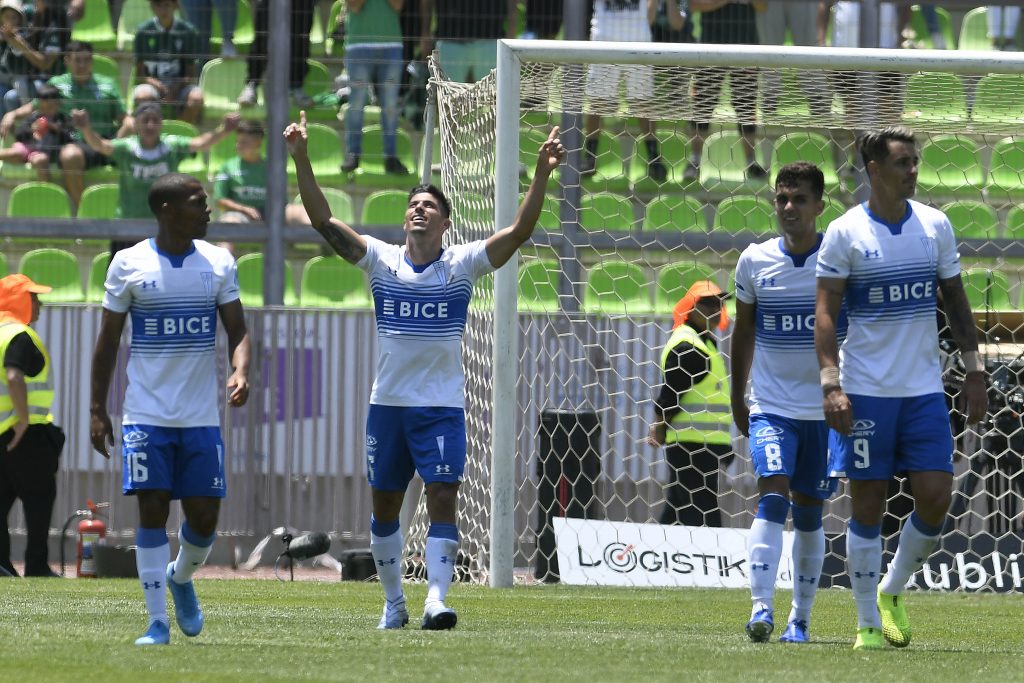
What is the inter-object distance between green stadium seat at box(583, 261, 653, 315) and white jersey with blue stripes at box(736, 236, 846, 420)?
6.52m

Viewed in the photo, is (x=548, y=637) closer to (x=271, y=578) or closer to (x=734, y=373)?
(x=734, y=373)

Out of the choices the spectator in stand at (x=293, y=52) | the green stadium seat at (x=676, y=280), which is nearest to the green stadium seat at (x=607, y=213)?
the green stadium seat at (x=676, y=280)

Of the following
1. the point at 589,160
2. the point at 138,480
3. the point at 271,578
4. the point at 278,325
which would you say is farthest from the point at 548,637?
the point at 589,160

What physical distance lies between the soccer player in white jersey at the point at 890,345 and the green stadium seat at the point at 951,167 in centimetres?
841

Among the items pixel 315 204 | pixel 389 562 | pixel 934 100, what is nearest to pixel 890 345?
pixel 389 562

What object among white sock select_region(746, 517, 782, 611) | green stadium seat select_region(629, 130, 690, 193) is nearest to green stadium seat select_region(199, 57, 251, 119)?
green stadium seat select_region(629, 130, 690, 193)

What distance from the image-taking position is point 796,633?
711 centimetres

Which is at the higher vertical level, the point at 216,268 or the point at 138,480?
the point at 216,268

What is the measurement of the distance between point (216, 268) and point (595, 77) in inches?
203

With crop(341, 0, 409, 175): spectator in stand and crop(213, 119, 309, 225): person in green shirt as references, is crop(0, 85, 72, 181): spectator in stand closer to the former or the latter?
crop(213, 119, 309, 225): person in green shirt

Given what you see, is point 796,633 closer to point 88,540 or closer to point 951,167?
point 88,540

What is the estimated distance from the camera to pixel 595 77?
11.5 metres

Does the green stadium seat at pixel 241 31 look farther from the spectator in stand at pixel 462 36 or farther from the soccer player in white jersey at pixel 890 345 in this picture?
the soccer player in white jersey at pixel 890 345

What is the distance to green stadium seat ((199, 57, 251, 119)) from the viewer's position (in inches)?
626
